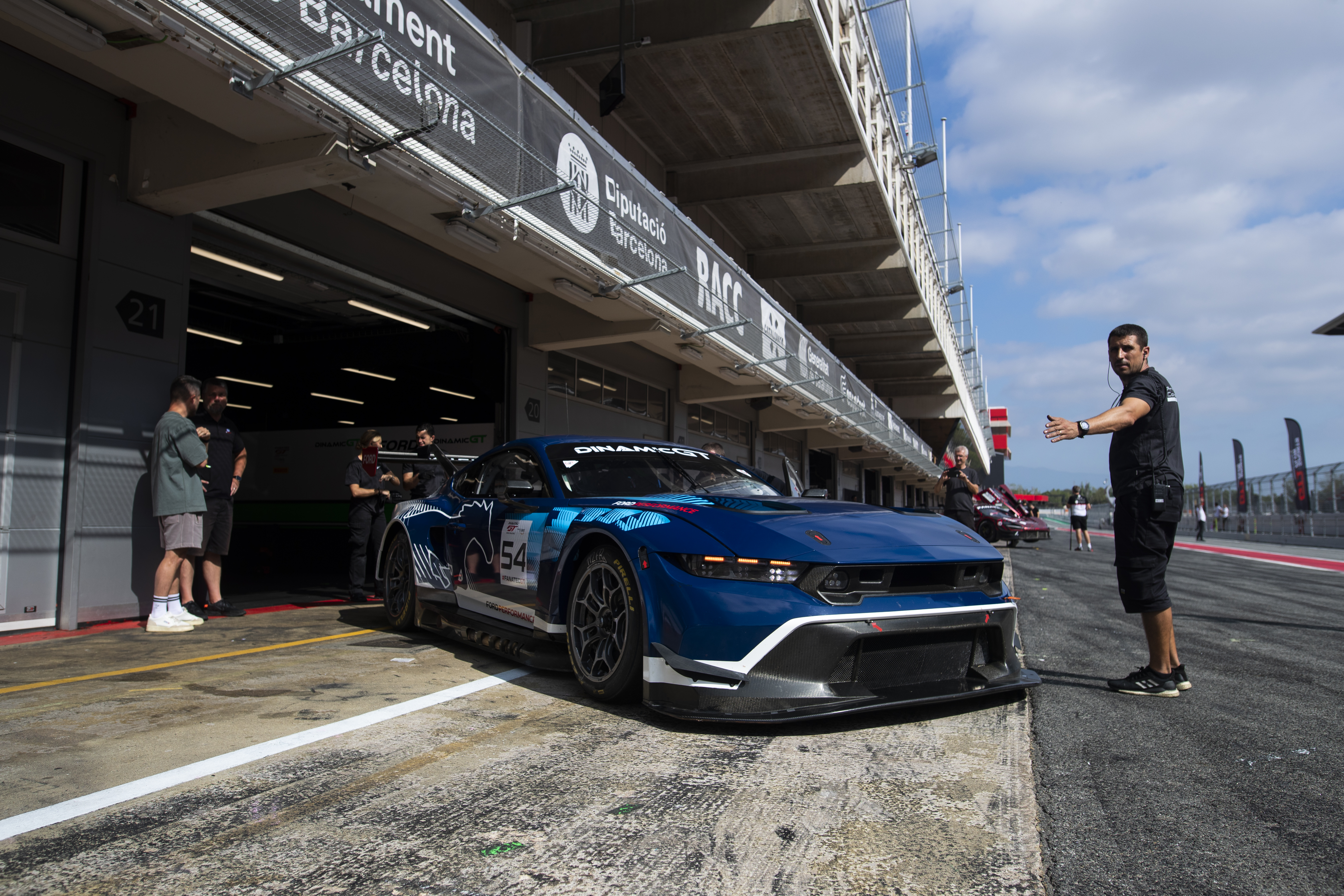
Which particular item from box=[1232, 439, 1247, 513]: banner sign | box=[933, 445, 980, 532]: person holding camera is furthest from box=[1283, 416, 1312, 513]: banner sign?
box=[933, 445, 980, 532]: person holding camera

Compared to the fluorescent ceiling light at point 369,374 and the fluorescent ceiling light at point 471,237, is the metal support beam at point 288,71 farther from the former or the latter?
the fluorescent ceiling light at point 369,374

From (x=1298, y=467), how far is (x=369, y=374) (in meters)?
35.3

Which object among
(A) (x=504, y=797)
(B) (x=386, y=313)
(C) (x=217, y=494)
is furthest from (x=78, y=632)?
(B) (x=386, y=313)

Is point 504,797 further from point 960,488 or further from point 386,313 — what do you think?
point 386,313

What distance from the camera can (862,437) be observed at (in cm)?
2038

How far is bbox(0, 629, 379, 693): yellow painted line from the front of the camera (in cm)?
353

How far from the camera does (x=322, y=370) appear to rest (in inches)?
514

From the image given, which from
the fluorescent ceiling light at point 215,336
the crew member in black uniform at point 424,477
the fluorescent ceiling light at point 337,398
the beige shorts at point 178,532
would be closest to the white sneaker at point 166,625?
the beige shorts at point 178,532

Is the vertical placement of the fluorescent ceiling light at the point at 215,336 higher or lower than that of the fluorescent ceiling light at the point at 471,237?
higher

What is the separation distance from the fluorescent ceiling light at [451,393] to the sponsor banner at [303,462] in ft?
2.28

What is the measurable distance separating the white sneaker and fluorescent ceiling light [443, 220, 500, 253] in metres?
3.25

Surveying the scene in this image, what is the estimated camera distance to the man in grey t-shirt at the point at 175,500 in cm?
524

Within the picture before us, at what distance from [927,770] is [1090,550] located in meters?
19.5

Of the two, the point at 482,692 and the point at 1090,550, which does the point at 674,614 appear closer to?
the point at 482,692
